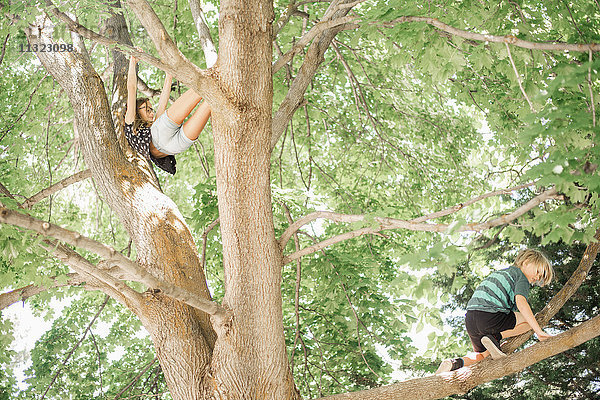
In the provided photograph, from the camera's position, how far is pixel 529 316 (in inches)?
148

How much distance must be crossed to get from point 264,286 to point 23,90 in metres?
4.11

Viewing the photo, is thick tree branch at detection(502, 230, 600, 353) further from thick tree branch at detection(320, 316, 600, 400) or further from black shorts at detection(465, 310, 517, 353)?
thick tree branch at detection(320, 316, 600, 400)

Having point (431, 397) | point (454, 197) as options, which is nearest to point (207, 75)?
point (431, 397)

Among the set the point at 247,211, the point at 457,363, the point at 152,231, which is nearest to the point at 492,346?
the point at 457,363

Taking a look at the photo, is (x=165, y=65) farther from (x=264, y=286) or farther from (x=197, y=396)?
(x=197, y=396)

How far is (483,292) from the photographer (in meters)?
4.17

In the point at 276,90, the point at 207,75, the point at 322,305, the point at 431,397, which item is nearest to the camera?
the point at 207,75

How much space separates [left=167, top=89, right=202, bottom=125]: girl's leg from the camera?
3956mm

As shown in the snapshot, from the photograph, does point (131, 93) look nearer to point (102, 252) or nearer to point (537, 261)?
point (102, 252)

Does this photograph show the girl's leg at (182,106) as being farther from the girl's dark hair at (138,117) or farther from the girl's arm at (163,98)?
the girl's dark hair at (138,117)

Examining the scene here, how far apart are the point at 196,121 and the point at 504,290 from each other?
8.23 feet

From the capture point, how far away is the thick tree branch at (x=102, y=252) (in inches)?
100

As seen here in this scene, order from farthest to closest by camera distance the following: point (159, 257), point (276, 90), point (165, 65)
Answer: point (276, 90)
point (159, 257)
point (165, 65)

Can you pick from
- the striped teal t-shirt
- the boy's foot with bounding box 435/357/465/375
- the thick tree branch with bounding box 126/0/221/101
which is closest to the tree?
the thick tree branch with bounding box 126/0/221/101
